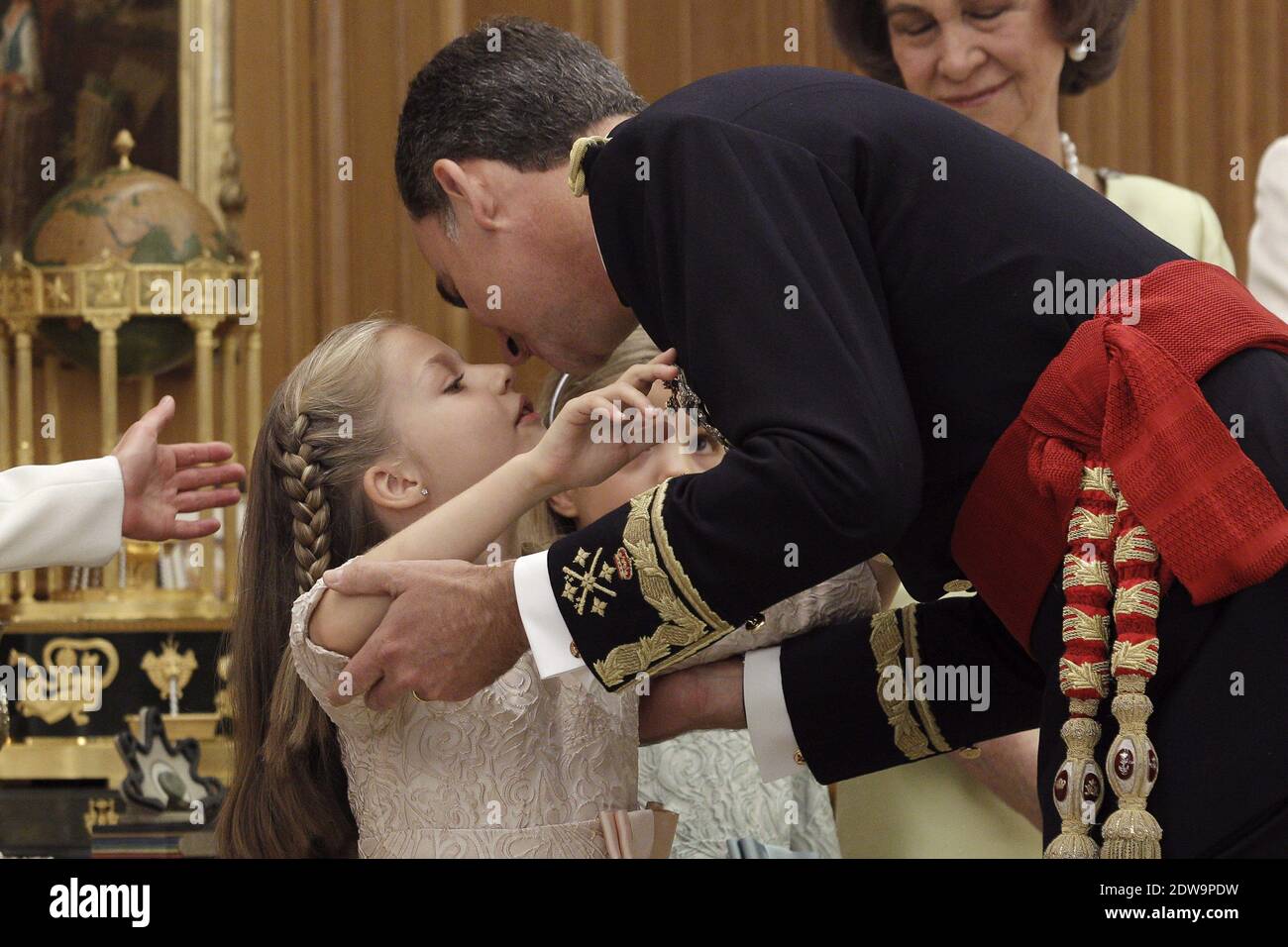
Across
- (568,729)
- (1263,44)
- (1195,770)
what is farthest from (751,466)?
(1263,44)

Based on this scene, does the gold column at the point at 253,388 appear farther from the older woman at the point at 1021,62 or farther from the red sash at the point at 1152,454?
the red sash at the point at 1152,454

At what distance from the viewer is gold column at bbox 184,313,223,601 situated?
3.21 meters

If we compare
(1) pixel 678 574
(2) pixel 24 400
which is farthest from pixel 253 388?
A: (1) pixel 678 574

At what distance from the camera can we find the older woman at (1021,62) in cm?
251

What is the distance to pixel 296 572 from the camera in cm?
197

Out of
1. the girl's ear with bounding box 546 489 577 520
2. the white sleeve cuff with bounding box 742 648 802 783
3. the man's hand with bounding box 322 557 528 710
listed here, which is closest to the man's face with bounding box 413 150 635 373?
the man's hand with bounding box 322 557 528 710

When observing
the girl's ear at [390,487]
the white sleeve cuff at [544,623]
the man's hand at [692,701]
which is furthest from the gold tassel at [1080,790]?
the girl's ear at [390,487]

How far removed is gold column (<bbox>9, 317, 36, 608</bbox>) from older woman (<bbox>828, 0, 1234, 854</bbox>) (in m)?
1.75

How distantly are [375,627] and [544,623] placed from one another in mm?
350

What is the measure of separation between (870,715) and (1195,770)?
0.57m

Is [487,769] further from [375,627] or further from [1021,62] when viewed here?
[1021,62]
